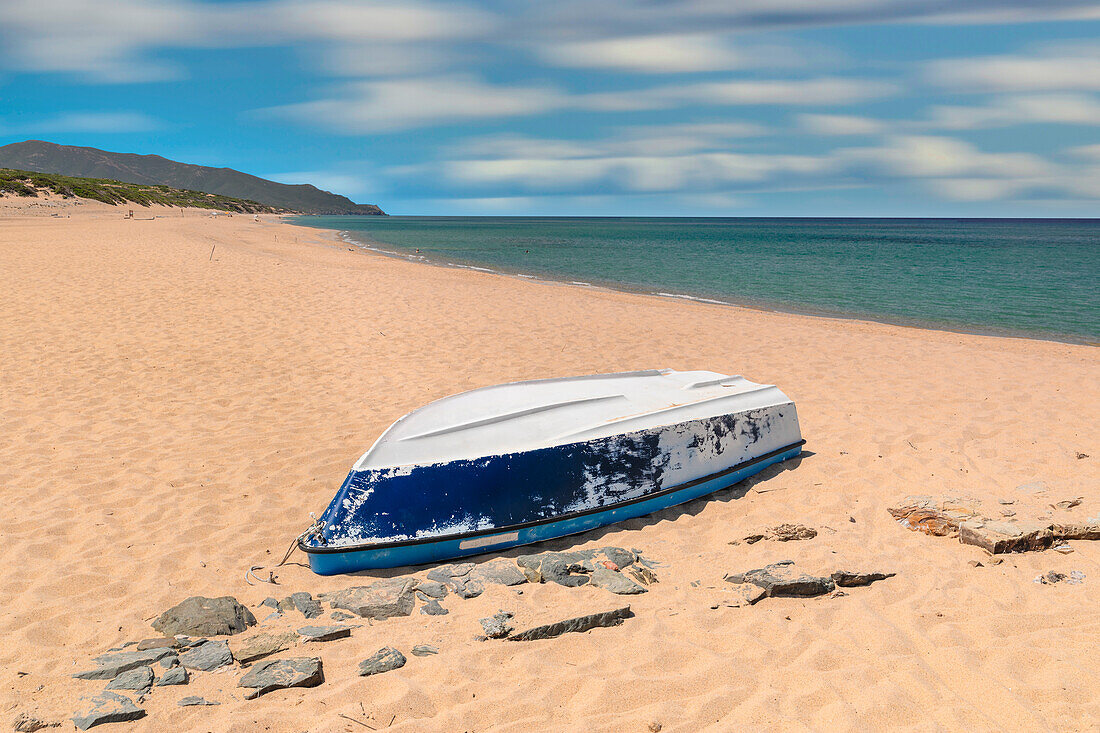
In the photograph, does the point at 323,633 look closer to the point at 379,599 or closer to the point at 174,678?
the point at 379,599

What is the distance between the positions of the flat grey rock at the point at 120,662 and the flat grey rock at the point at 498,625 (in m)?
1.62

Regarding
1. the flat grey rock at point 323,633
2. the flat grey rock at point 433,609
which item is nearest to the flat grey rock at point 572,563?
the flat grey rock at point 433,609

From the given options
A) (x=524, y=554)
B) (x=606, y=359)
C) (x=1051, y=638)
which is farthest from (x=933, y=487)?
(x=606, y=359)

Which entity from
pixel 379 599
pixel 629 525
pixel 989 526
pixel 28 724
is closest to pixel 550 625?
pixel 379 599

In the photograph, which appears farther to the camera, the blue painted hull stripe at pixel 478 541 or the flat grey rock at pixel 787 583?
the blue painted hull stripe at pixel 478 541

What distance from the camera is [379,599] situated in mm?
3836

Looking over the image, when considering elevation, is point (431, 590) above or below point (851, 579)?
below

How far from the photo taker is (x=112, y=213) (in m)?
49.6

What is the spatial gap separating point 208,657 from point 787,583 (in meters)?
3.26

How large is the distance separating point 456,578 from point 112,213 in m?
58.0

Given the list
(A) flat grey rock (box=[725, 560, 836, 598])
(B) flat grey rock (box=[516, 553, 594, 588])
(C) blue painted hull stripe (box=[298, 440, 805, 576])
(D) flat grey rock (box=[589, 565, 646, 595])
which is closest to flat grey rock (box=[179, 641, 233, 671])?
(C) blue painted hull stripe (box=[298, 440, 805, 576])

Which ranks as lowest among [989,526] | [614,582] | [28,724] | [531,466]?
[28,724]

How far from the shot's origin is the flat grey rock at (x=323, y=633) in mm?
3469

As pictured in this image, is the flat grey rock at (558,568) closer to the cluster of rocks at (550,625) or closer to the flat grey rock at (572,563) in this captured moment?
the flat grey rock at (572,563)
